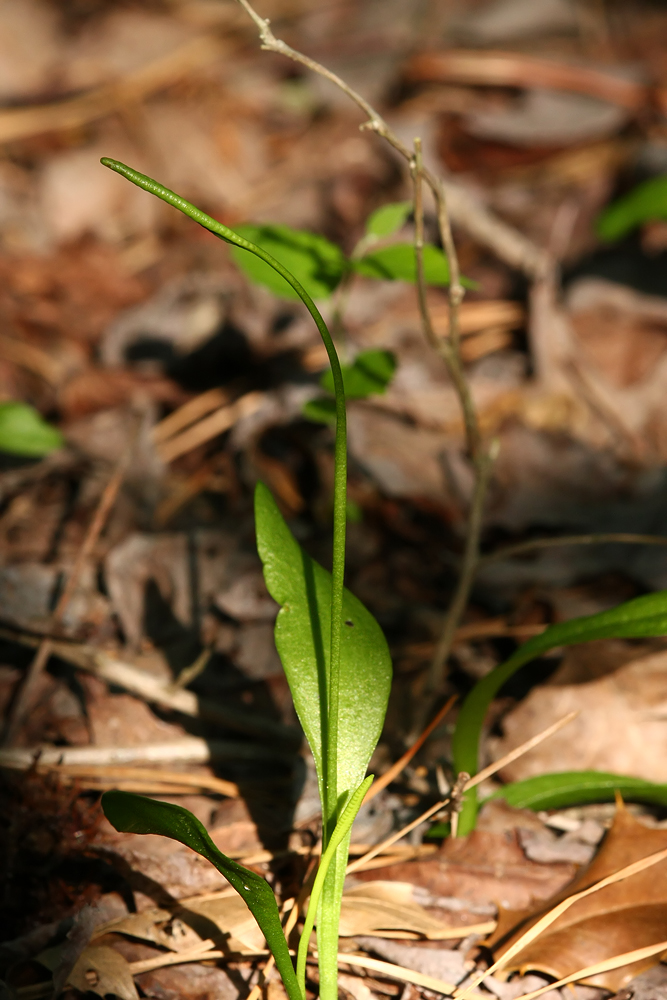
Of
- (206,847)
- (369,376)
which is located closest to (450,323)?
(369,376)

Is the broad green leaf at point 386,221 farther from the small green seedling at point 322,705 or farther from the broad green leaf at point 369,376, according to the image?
the small green seedling at point 322,705

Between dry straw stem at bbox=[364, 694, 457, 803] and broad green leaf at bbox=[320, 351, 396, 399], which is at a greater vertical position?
broad green leaf at bbox=[320, 351, 396, 399]

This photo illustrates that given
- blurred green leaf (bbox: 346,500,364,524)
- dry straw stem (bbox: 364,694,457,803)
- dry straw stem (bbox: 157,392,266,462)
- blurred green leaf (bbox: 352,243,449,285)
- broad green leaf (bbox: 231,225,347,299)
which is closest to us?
dry straw stem (bbox: 364,694,457,803)

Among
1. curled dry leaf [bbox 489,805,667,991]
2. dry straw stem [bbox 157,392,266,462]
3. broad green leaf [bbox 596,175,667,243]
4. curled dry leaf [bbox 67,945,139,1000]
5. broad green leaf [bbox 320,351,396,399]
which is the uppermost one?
broad green leaf [bbox 596,175,667,243]

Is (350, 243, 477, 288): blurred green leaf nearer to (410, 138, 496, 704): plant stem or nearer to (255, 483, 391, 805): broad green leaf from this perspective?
(410, 138, 496, 704): plant stem

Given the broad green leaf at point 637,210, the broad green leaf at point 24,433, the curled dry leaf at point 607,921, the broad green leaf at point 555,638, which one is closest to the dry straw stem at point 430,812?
the broad green leaf at point 555,638

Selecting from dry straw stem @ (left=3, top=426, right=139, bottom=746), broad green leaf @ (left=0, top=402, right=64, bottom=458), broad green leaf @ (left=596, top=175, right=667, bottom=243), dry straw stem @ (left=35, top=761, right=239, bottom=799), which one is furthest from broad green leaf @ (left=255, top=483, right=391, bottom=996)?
Result: broad green leaf @ (left=596, top=175, right=667, bottom=243)

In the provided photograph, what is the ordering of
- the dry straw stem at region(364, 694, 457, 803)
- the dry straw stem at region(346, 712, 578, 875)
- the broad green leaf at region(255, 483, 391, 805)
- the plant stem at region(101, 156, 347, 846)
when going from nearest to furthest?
1. the plant stem at region(101, 156, 347, 846)
2. the broad green leaf at region(255, 483, 391, 805)
3. the dry straw stem at region(346, 712, 578, 875)
4. the dry straw stem at region(364, 694, 457, 803)

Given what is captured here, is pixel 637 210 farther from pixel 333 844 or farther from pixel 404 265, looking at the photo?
pixel 333 844
